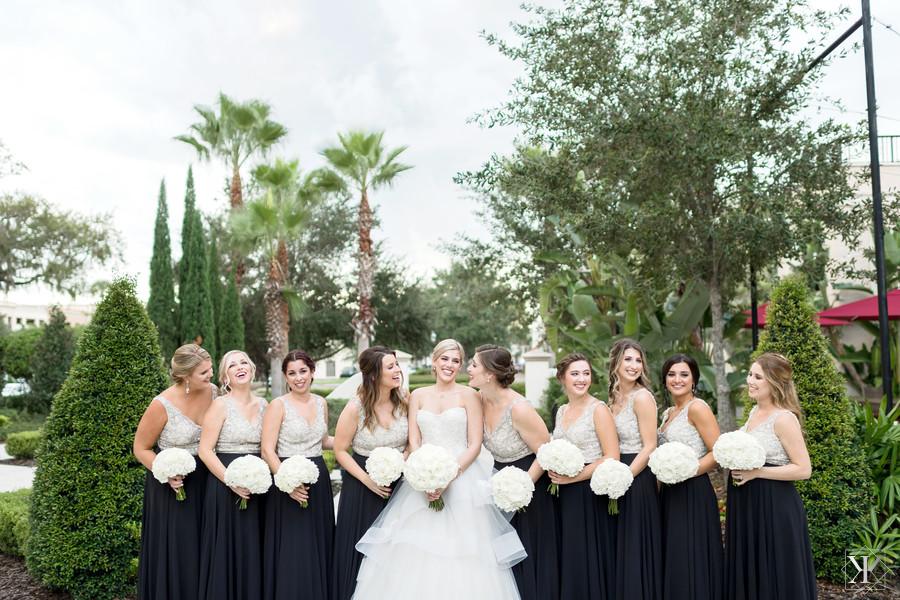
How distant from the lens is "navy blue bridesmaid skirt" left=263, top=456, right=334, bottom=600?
15.3 feet

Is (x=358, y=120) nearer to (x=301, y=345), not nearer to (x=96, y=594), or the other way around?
(x=301, y=345)

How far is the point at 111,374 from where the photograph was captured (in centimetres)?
629

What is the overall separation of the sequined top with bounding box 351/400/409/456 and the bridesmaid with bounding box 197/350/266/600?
28.9 inches

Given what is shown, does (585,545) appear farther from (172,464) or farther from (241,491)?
(172,464)

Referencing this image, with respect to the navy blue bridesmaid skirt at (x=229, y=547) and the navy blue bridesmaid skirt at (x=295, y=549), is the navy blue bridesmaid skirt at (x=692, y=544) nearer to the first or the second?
the navy blue bridesmaid skirt at (x=295, y=549)

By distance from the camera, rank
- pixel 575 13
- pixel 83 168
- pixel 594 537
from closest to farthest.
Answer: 1. pixel 594 537
2. pixel 575 13
3. pixel 83 168

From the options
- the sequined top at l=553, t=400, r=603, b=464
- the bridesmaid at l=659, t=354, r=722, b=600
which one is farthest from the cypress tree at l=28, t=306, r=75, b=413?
the bridesmaid at l=659, t=354, r=722, b=600

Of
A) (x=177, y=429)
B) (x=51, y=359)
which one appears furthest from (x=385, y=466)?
(x=51, y=359)

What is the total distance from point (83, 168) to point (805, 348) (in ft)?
93.8

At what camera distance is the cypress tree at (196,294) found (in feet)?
76.8

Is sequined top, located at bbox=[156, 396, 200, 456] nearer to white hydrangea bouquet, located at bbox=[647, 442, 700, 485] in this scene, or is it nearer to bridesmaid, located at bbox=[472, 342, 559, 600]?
bridesmaid, located at bbox=[472, 342, 559, 600]

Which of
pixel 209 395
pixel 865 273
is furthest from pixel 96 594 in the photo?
pixel 865 273

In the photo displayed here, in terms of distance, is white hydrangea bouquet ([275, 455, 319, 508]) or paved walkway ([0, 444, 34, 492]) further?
paved walkway ([0, 444, 34, 492])

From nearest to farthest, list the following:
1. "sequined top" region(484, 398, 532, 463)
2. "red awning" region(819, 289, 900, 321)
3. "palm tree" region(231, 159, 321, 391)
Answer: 1. "sequined top" region(484, 398, 532, 463)
2. "red awning" region(819, 289, 900, 321)
3. "palm tree" region(231, 159, 321, 391)
